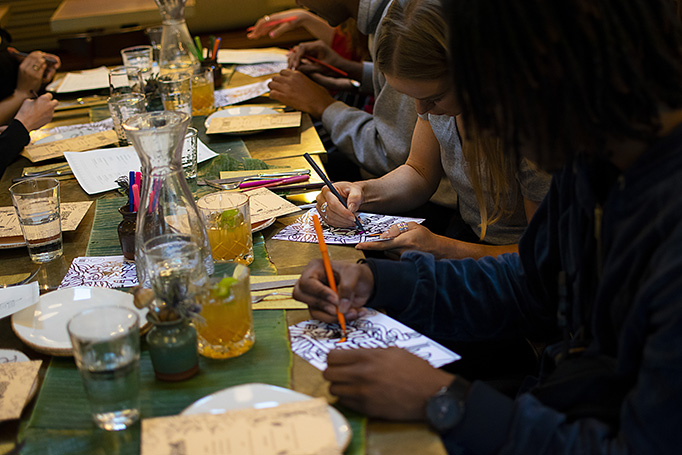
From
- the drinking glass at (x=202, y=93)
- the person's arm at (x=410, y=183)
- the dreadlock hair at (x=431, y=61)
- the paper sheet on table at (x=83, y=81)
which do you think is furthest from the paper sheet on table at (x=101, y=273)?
the paper sheet on table at (x=83, y=81)

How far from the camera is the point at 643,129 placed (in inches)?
29.2

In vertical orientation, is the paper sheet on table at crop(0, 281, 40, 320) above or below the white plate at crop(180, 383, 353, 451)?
below

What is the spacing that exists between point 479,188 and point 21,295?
0.97 m

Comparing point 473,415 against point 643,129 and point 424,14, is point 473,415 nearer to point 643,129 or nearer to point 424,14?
point 643,129

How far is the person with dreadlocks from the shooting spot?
0.70 metres

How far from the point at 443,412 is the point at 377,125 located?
4.61 ft

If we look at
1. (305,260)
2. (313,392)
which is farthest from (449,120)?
(313,392)

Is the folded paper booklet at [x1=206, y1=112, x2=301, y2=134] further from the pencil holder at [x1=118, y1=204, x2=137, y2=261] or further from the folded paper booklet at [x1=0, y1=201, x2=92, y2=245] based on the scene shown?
the pencil holder at [x1=118, y1=204, x2=137, y2=261]

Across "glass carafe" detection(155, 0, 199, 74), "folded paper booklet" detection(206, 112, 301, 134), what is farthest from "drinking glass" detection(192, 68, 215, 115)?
"folded paper booklet" detection(206, 112, 301, 134)

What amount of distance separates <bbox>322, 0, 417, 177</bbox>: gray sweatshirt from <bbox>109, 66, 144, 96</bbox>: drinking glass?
635 mm

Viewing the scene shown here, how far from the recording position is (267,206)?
1.43 m

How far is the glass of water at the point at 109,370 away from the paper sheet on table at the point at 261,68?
2181 mm

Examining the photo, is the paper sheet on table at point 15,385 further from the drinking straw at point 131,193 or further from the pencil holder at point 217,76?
the pencil holder at point 217,76

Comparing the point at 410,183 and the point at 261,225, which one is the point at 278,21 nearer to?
the point at 410,183
